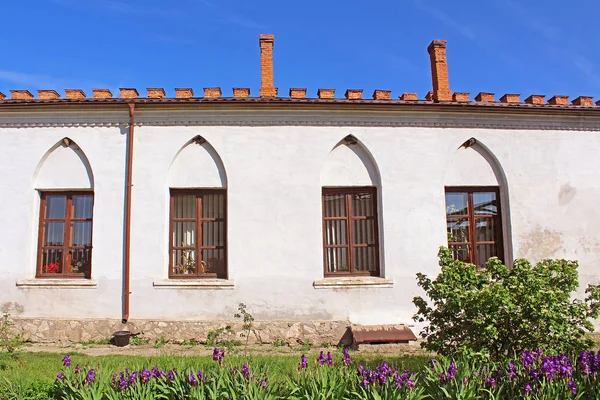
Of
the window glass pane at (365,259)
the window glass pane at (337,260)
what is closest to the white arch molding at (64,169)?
the window glass pane at (337,260)

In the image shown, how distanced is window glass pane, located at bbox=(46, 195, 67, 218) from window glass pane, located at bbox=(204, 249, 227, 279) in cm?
341

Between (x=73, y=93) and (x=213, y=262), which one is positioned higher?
(x=73, y=93)

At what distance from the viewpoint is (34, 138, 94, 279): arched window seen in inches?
410

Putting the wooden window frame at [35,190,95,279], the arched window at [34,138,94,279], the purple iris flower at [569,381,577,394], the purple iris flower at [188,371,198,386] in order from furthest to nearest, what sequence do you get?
the arched window at [34,138,94,279]
the wooden window frame at [35,190,95,279]
the purple iris flower at [188,371,198,386]
the purple iris flower at [569,381,577,394]

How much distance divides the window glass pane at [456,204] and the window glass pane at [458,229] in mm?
168

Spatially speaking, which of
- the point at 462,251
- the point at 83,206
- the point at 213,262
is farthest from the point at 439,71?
the point at 83,206

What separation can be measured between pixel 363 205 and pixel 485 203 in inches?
117

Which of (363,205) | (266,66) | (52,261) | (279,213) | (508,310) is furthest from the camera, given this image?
(266,66)

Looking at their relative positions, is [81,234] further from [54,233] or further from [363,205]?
[363,205]

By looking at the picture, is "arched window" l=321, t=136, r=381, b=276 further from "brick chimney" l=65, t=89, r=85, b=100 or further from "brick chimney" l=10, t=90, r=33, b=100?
"brick chimney" l=10, t=90, r=33, b=100

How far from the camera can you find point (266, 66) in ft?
36.8

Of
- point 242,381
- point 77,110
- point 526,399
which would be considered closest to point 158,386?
point 242,381

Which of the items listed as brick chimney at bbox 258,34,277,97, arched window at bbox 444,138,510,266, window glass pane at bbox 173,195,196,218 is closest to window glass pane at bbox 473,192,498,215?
arched window at bbox 444,138,510,266

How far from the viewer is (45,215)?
10.6 meters
